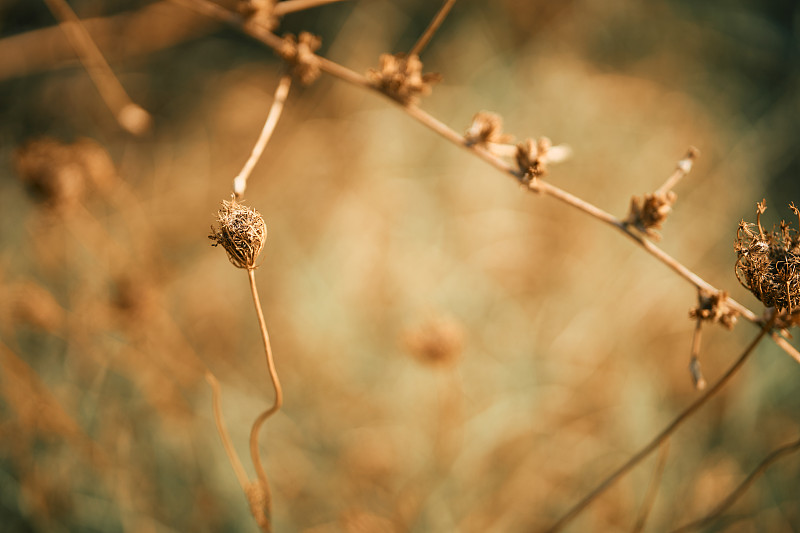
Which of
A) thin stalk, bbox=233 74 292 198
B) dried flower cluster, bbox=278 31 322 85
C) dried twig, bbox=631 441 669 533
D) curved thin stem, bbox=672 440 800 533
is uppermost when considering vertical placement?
dried flower cluster, bbox=278 31 322 85

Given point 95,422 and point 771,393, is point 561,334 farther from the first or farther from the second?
point 95,422

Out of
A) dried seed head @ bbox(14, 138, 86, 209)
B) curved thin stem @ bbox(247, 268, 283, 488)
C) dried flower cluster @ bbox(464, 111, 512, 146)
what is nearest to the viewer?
curved thin stem @ bbox(247, 268, 283, 488)

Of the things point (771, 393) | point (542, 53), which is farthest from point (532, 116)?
point (771, 393)

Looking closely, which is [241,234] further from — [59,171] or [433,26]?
[59,171]

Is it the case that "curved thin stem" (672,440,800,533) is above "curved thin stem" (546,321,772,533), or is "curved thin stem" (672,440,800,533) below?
below

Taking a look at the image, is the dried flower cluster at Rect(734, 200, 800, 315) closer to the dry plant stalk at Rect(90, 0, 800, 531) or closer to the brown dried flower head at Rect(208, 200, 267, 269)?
the dry plant stalk at Rect(90, 0, 800, 531)

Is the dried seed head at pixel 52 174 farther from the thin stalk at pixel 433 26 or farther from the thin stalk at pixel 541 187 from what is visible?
the thin stalk at pixel 433 26

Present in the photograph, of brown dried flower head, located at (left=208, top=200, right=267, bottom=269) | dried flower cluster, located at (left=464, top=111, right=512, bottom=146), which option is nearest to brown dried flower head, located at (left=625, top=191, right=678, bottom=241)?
dried flower cluster, located at (left=464, top=111, right=512, bottom=146)

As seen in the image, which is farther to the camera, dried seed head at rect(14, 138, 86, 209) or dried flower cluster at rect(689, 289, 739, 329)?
dried seed head at rect(14, 138, 86, 209)
